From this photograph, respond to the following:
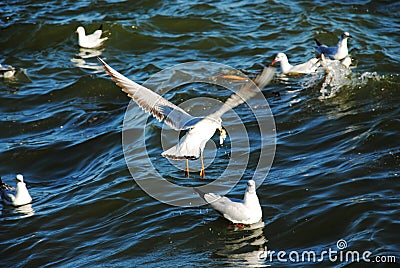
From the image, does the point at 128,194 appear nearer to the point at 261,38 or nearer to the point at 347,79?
the point at 347,79

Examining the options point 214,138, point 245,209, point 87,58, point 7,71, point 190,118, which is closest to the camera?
point 245,209

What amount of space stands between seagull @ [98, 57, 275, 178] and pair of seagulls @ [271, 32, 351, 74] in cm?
432

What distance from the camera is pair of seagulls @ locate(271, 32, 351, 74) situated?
11844 mm

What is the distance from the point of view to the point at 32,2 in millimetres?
17031

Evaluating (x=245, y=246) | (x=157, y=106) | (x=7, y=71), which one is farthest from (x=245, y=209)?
(x=7, y=71)

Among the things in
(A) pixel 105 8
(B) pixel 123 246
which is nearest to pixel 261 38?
(A) pixel 105 8

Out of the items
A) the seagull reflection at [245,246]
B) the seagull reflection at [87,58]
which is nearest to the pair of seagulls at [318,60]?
the seagull reflection at [87,58]

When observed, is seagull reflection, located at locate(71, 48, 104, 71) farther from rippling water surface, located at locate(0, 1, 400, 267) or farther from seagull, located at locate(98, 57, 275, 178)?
seagull, located at locate(98, 57, 275, 178)

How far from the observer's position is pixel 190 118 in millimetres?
7828

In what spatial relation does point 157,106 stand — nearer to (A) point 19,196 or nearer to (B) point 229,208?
(B) point 229,208

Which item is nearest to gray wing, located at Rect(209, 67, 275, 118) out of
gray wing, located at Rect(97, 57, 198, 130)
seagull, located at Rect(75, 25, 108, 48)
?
gray wing, located at Rect(97, 57, 198, 130)

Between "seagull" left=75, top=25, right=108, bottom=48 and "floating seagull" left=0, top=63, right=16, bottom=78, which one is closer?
"floating seagull" left=0, top=63, right=16, bottom=78

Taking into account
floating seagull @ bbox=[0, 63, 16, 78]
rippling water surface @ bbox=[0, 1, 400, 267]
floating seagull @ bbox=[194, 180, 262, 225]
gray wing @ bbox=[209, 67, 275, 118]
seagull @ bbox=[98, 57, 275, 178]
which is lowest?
rippling water surface @ bbox=[0, 1, 400, 267]

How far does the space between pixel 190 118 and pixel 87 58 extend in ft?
22.6
